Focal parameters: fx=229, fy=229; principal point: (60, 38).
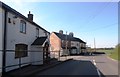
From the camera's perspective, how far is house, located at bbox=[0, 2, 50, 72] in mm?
16906

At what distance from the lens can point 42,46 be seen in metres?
25.5

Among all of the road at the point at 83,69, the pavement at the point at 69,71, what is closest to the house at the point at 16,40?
the pavement at the point at 69,71

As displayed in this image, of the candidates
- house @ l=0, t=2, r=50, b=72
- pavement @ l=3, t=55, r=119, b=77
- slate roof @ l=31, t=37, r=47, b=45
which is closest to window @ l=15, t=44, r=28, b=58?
house @ l=0, t=2, r=50, b=72

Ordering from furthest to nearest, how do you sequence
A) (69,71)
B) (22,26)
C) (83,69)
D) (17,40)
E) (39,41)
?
(39,41) < (22,26) < (83,69) < (17,40) < (69,71)

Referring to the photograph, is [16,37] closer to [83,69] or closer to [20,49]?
[20,49]

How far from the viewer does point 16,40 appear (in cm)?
2009

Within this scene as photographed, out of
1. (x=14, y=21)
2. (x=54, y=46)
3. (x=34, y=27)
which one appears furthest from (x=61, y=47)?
(x=14, y=21)

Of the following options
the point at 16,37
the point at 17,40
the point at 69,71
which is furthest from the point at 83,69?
the point at 16,37

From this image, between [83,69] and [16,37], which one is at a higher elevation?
[16,37]

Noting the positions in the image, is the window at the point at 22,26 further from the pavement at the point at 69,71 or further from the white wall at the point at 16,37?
the pavement at the point at 69,71

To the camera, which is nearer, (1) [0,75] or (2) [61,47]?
(1) [0,75]

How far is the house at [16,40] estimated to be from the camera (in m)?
16.9

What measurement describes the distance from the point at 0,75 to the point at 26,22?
31.1 ft

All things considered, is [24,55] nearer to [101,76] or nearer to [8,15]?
[8,15]
